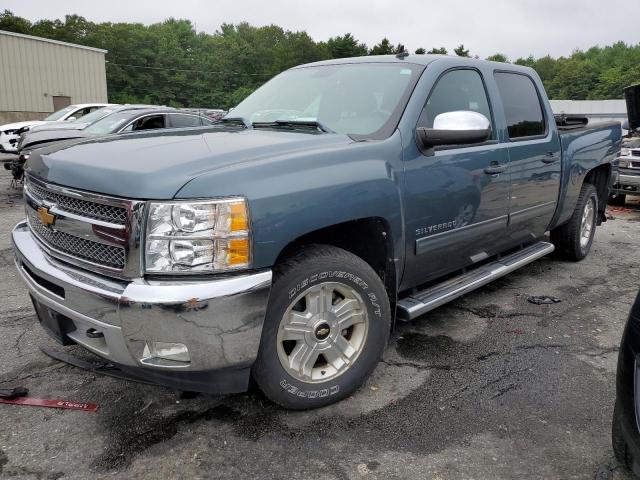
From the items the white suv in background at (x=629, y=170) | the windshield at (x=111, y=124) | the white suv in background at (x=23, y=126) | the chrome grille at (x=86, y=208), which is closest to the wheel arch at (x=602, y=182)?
the white suv in background at (x=629, y=170)

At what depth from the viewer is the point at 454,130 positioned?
3025 mm

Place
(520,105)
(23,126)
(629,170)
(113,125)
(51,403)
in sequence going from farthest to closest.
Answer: (23,126) < (113,125) < (629,170) < (520,105) < (51,403)

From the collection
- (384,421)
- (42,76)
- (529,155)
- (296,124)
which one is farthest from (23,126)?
(42,76)

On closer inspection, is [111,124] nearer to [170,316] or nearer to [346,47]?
[170,316]

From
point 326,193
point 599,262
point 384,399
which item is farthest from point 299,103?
point 599,262

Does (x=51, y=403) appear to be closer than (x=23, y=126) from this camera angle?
Yes

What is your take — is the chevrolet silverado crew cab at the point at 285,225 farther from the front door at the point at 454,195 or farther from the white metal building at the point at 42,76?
the white metal building at the point at 42,76

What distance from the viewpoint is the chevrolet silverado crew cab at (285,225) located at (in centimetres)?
225

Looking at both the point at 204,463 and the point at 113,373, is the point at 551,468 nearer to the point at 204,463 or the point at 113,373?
the point at 204,463

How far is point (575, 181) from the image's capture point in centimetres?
505

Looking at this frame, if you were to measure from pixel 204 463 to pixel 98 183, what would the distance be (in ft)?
4.35

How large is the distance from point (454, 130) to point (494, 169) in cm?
84

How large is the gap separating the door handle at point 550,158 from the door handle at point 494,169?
0.79 meters

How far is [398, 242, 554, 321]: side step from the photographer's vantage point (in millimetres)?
3248
